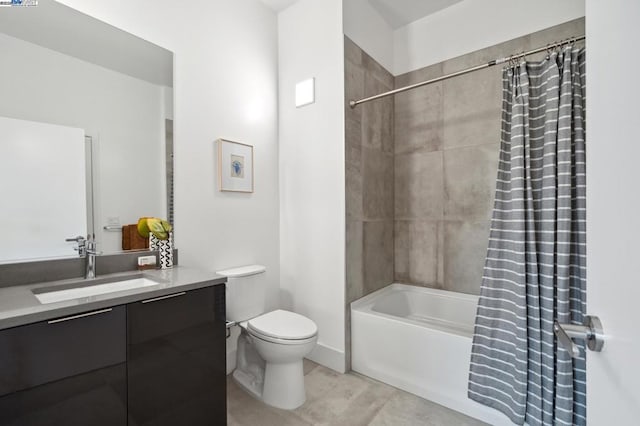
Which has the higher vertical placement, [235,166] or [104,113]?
[104,113]

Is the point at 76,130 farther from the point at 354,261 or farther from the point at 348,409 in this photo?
the point at 348,409

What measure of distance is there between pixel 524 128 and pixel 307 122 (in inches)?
58.4

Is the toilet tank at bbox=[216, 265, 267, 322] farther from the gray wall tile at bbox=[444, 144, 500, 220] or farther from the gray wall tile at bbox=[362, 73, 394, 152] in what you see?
the gray wall tile at bbox=[444, 144, 500, 220]

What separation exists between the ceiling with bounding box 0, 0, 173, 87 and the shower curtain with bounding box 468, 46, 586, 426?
2157 mm

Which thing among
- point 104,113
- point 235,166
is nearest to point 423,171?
point 235,166

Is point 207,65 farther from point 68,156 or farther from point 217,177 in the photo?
point 68,156

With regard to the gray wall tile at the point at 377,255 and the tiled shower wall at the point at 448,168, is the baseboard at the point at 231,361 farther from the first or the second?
the tiled shower wall at the point at 448,168

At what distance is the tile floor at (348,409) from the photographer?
5.58 ft

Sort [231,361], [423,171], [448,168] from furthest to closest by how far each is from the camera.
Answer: [423,171], [448,168], [231,361]

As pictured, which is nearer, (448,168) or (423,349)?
(423,349)

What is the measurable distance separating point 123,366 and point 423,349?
5.43 ft

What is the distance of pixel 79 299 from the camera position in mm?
1158

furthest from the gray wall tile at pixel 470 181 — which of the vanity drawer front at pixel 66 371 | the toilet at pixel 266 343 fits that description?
the vanity drawer front at pixel 66 371

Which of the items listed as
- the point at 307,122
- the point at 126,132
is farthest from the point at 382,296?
the point at 126,132
